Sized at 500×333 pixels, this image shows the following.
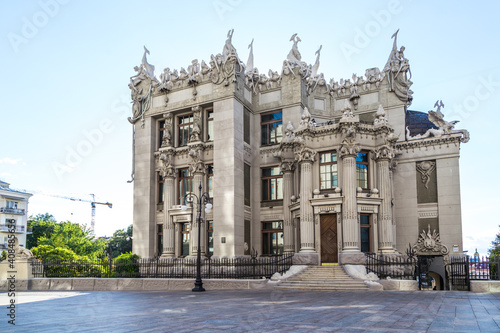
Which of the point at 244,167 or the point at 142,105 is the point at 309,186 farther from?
the point at 142,105

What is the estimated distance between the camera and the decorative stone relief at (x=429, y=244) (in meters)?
31.7

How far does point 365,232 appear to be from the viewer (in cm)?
2969

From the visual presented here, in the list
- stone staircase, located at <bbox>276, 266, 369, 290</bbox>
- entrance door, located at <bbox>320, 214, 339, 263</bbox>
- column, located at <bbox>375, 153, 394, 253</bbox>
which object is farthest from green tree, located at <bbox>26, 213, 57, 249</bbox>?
column, located at <bbox>375, 153, 394, 253</bbox>

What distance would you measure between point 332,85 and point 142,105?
54.3ft

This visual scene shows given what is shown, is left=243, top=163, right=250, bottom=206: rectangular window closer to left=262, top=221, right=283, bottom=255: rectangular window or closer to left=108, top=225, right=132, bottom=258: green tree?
left=262, top=221, right=283, bottom=255: rectangular window

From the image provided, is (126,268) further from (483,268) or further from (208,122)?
(483,268)

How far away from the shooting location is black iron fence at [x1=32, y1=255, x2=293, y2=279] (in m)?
29.3

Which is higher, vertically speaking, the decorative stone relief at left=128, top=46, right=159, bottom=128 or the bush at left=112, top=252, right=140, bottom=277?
the decorative stone relief at left=128, top=46, right=159, bottom=128

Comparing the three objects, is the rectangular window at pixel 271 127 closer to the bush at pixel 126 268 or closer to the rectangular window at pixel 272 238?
the rectangular window at pixel 272 238

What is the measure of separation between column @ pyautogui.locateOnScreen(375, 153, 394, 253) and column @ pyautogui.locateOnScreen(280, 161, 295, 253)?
6.38 meters

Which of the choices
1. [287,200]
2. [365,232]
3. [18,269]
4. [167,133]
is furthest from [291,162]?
[18,269]

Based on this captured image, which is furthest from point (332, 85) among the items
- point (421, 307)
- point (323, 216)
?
point (421, 307)

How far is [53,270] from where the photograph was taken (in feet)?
97.6

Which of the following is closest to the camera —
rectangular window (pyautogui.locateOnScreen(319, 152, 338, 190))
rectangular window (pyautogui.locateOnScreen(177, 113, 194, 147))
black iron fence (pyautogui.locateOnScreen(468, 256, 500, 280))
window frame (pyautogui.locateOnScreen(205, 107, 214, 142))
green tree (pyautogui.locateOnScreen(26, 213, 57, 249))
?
black iron fence (pyautogui.locateOnScreen(468, 256, 500, 280))
